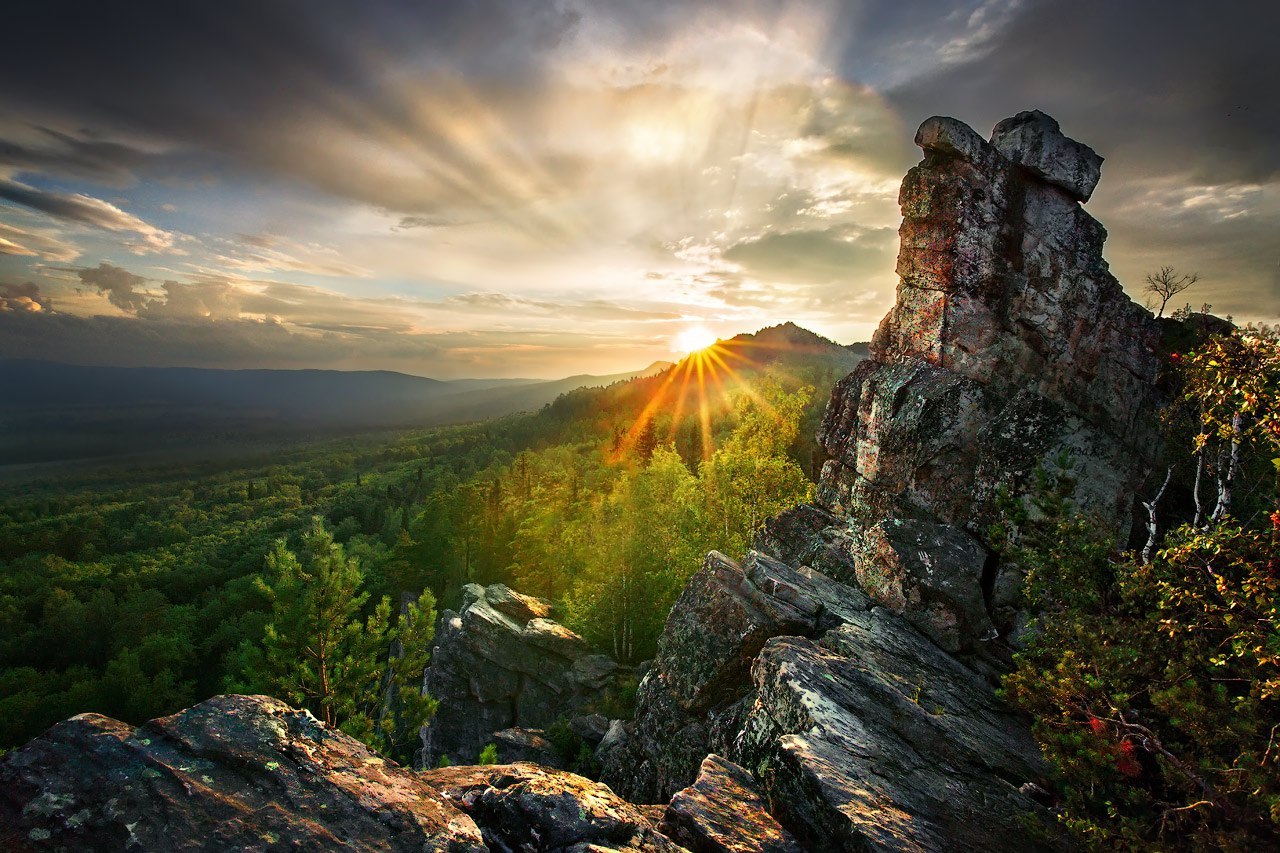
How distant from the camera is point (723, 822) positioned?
1005 centimetres

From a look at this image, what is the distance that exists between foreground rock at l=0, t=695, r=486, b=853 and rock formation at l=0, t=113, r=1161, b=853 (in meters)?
0.03

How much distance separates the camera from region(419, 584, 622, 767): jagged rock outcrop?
113 ft

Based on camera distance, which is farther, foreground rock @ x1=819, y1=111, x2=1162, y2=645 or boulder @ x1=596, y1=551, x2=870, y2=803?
foreground rock @ x1=819, y1=111, x2=1162, y2=645

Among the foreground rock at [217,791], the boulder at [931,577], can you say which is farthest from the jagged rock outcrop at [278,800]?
the boulder at [931,577]

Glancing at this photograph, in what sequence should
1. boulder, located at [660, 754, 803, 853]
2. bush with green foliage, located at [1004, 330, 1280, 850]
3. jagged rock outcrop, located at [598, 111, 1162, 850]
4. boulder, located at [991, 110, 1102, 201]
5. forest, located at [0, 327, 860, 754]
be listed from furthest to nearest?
boulder, located at [991, 110, 1102, 201]
forest, located at [0, 327, 860, 754]
jagged rock outcrop, located at [598, 111, 1162, 850]
boulder, located at [660, 754, 803, 853]
bush with green foliage, located at [1004, 330, 1280, 850]

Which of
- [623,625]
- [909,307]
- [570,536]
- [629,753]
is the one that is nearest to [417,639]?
[629,753]

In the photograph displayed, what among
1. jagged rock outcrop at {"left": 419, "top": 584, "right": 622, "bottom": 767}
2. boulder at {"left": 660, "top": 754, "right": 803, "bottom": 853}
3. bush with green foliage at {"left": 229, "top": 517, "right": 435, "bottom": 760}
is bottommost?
A: jagged rock outcrop at {"left": 419, "top": 584, "right": 622, "bottom": 767}

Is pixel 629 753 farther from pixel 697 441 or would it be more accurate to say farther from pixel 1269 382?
pixel 697 441

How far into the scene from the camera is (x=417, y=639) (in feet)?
84.9

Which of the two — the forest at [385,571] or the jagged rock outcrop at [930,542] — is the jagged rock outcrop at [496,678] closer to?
the forest at [385,571]

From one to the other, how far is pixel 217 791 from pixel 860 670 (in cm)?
1469

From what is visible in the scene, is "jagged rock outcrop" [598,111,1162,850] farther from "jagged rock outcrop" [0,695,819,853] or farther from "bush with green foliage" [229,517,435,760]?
"bush with green foliage" [229,517,435,760]

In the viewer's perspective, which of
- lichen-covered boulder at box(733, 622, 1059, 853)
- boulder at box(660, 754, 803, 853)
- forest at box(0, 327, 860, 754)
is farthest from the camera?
forest at box(0, 327, 860, 754)

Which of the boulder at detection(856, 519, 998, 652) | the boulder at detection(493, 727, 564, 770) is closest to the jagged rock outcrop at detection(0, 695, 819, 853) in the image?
the boulder at detection(856, 519, 998, 652)
